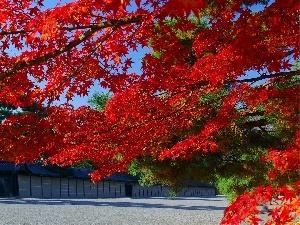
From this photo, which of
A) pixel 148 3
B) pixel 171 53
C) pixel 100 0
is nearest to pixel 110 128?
pixel 171 53

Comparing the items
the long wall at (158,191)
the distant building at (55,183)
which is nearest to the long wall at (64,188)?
the distant building at (55,183)

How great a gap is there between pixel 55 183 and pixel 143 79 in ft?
91.5

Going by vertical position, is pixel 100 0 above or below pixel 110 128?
above

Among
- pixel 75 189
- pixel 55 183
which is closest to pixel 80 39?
pixel 55 183

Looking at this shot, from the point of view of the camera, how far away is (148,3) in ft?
15.0

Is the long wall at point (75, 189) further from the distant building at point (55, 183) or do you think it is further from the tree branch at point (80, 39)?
the tree branch at point (80, 39)

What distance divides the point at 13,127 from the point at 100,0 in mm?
3831

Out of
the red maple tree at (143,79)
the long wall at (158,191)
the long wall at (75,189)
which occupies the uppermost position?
the red maple tree at (143,79)

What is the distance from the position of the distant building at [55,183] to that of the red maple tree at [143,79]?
22.6 m

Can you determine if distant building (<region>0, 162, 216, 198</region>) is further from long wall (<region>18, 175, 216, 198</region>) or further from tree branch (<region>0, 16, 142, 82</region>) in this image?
tree branch (<region>0, 16, 142, 82</region>)

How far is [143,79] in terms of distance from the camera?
617 centimetres

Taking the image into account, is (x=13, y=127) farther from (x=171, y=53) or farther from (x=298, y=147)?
(x=298, y=147)

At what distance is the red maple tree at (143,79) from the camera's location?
425 cm

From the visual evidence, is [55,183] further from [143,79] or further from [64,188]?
[143,79]
